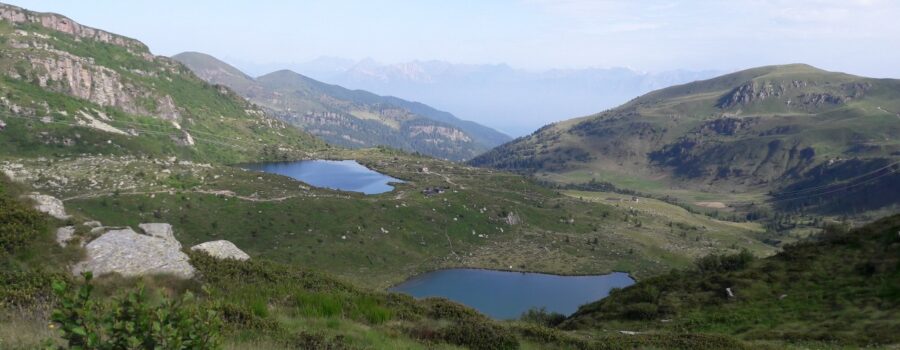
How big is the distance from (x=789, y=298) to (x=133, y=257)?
44.1 metres

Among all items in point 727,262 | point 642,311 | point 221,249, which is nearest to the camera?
point 221,249

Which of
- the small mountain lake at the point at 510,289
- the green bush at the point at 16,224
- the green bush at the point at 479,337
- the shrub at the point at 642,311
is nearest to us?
the green bush at the point at 479,337

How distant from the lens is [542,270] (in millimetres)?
125125

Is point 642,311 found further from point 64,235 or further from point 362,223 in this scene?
point 362,223

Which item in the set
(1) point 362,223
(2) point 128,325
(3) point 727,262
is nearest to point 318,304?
(2) point 128,325

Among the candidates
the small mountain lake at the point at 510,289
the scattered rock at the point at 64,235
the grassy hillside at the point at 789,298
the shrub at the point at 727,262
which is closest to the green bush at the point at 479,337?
the scattered rock at the point at 64,235

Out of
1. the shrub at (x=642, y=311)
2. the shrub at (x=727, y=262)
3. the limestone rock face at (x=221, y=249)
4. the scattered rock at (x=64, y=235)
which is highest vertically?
the scattered rock at (x=64, y=235)

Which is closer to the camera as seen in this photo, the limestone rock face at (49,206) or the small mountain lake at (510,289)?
the limestone rock face at (49,206)

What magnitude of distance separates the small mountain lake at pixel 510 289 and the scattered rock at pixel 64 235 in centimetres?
8367

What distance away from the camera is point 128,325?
6691mm

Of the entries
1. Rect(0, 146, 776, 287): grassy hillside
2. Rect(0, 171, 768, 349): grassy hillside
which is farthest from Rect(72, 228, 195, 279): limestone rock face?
Rect(0, 146, 776, 287): grassy hillside

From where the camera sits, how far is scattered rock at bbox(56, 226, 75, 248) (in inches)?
809

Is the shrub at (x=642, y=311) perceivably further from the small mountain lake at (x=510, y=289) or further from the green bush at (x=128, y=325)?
the small mountain lake at (x=510, y=289)

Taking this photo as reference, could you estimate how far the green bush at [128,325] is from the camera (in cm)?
671
